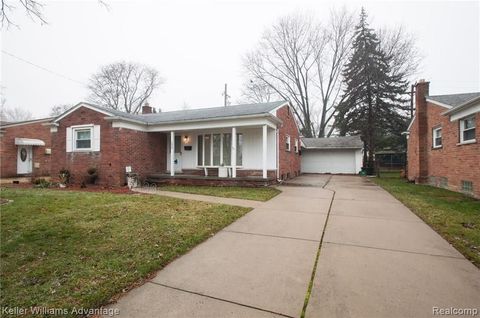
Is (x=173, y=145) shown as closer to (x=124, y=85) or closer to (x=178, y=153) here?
(x=178, y=153)

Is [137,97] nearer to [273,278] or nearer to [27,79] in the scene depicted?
[27,79]

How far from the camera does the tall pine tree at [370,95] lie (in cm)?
2045

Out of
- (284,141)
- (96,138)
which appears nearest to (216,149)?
(284,141)

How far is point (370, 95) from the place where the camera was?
68.0 ft

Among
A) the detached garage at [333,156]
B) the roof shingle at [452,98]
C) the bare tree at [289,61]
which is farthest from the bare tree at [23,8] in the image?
the bare tree at [289,61]

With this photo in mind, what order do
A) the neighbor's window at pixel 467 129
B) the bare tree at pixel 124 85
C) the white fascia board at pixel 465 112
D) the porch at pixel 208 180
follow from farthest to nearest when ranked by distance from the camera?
the bare tree at pixel 124 85 < the porch at pixel 208 180 < the neighbor's window at pixel 467 129 < the white fascia board at pixel 465 112

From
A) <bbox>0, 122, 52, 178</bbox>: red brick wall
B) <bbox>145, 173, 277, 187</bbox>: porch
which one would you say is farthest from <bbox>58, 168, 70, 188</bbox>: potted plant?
<bbox>0, 122, 52, 178</bbox>: red brick wall

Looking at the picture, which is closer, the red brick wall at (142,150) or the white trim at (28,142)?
the red brick wall at (142,150)

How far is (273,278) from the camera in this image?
8.86 ft

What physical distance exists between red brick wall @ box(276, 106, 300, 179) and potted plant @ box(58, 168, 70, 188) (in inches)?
429

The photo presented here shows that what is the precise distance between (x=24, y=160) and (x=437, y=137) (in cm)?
2543

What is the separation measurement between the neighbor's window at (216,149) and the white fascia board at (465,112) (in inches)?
364

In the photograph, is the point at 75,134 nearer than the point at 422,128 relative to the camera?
Yes

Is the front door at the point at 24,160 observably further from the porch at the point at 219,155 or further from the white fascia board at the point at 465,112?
the white fascia board at the point at 465,112
